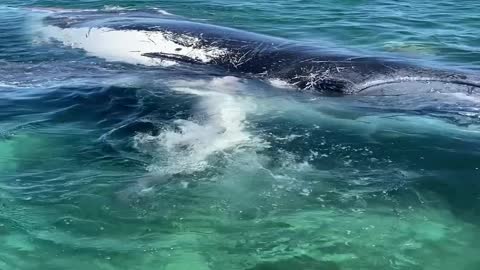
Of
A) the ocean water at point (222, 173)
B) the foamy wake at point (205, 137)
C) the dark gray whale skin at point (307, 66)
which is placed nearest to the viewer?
the ocean water at point (222, 173)

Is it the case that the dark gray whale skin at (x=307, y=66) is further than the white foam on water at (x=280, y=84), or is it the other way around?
the white foam on water at (x=280, y=84)

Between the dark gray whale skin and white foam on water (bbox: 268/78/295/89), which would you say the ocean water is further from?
the dark gray whale skin

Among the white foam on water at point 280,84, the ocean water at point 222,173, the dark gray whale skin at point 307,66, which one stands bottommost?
the ocean water at point 222,173

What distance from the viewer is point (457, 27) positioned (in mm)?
20141

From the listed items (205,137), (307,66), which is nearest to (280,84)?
(307,66)

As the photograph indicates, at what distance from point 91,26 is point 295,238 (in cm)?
1180

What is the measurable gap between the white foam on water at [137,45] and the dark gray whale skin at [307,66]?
0.36 feet

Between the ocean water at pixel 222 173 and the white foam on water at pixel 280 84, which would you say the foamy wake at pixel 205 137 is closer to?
the ocean water at pixel 222 173

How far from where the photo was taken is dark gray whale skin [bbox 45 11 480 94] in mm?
12289

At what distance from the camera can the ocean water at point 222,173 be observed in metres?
7.39

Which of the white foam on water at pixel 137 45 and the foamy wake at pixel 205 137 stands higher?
the white foam on water at pixel 137 45

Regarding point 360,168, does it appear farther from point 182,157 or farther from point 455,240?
point 182,157

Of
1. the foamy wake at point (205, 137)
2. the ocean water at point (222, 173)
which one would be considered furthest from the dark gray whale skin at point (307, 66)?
the foamy wake at point (205, 137)

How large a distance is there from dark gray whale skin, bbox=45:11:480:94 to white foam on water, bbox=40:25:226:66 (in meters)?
0.11
